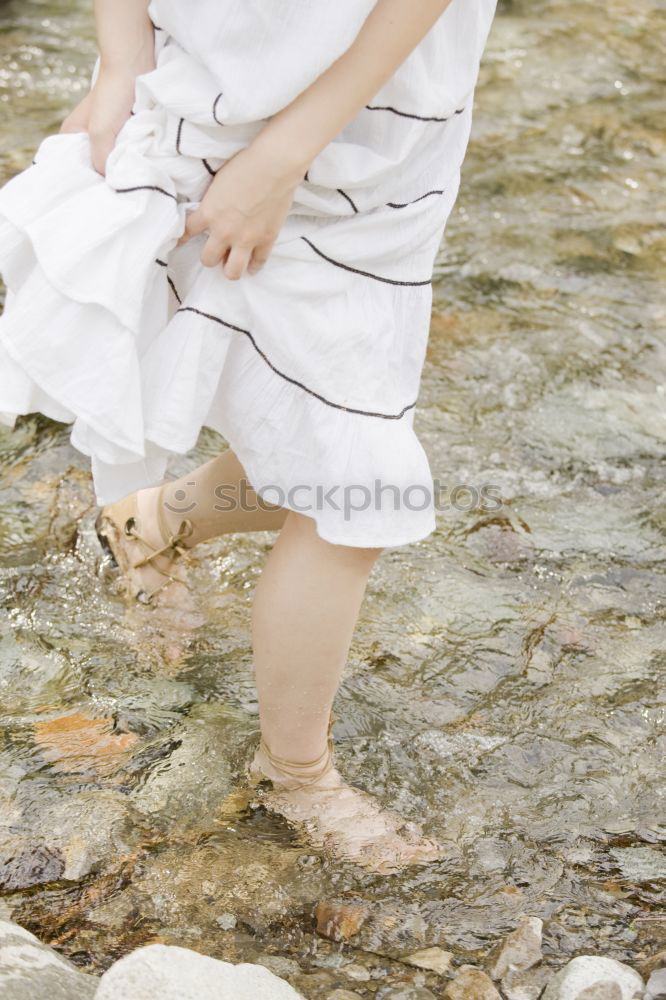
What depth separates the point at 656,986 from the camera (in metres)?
1.36

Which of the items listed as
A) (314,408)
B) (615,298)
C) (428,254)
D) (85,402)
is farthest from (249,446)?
(615,298)

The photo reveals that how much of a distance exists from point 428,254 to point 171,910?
2.90ft

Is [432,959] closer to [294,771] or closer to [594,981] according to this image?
[594,981]

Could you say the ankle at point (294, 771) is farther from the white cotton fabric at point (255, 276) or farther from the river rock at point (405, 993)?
the white cotton fabric at point (255, 276)

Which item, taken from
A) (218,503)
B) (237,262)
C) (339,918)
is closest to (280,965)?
(339,918)

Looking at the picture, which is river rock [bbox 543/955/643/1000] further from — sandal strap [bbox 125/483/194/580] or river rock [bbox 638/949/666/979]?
sandal strap [bbox 125/483/194/580]

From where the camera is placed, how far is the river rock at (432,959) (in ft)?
4.64

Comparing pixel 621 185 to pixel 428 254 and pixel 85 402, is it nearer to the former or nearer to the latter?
pixel 428 254

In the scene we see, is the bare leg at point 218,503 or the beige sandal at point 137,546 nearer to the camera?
the bare leg at point 218,503

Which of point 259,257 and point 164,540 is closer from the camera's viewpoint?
point 259,257

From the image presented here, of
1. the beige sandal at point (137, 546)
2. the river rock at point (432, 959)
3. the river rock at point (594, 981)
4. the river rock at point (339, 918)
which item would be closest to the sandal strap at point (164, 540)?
the beige sandal at point (137, 546)

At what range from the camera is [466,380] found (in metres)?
2.64

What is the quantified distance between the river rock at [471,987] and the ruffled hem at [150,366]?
0.55m

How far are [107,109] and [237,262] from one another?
0.87ft
